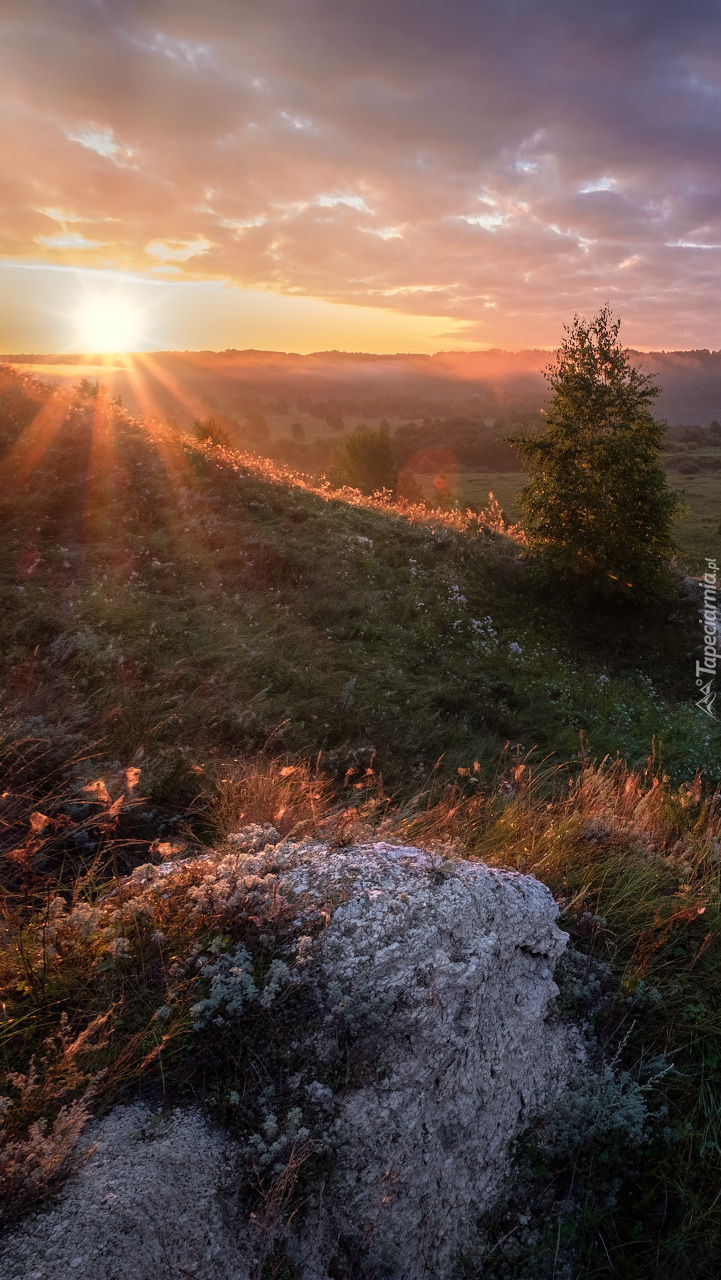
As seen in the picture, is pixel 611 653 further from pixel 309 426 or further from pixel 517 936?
pixel 309 426

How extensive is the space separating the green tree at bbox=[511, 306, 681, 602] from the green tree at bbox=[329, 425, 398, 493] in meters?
41.4

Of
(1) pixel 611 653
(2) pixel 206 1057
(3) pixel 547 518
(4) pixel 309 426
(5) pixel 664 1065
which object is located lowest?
(1) pixel 611 653

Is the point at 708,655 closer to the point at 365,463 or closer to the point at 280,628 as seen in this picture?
the point at 280,628

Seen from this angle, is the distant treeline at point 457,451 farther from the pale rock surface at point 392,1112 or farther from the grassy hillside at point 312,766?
the pale rock surface at point 392,1112

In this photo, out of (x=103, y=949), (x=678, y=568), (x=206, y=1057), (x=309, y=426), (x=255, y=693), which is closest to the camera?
(x=206, y=1057)

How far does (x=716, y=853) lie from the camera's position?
3.95 m

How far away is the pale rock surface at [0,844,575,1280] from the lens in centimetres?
182

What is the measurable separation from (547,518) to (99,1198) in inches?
583

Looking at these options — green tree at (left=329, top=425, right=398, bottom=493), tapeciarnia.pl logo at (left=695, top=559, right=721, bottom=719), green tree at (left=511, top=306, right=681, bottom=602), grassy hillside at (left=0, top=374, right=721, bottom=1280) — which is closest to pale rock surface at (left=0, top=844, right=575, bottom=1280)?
grassy hillside at (left=0, top=374, right=721, bottom=1280)

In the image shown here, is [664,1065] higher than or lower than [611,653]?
higher

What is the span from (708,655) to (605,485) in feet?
15.1

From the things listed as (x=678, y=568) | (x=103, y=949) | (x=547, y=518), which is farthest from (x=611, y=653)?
(x=103, y=949)

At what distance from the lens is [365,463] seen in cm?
5588

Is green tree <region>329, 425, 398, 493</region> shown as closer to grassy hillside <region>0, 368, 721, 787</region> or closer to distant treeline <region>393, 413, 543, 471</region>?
distant treeline <region>393, 413, 543, 471</region>
